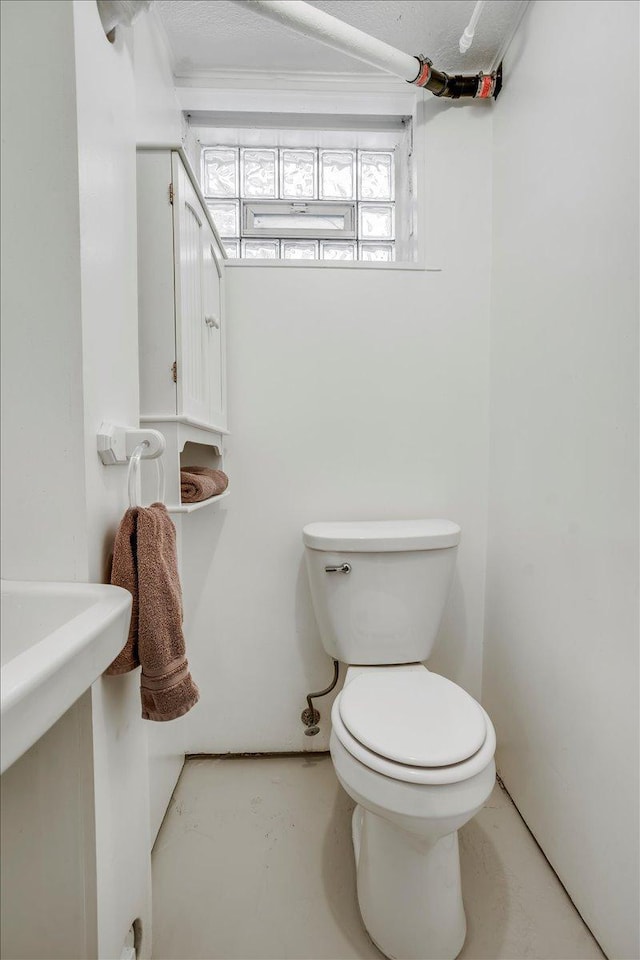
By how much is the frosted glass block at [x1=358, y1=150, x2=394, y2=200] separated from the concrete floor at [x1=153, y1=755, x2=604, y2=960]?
1948 millimetres

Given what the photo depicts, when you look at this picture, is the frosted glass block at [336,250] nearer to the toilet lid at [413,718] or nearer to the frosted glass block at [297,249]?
the frosted glass block at [297,249]

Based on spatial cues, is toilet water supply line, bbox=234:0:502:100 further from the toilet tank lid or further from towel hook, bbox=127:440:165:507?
the toilet tank lid

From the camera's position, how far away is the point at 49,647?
0.43 m

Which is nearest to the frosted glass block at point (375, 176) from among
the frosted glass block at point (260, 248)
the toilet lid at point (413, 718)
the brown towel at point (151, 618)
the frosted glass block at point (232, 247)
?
the frosted glass block at point (260, 248)

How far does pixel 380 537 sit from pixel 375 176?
1.30m

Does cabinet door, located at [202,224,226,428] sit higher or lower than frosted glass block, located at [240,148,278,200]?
lower

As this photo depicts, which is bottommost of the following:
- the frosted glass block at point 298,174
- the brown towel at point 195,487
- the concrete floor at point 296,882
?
the concrete floor at point 296,882

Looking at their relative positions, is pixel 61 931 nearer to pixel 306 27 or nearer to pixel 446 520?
pixel 446 520

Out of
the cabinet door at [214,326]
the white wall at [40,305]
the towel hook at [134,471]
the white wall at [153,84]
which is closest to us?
the white wall at [40,305]

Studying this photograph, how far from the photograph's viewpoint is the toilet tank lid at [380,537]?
1.17m

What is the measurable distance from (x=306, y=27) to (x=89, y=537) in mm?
1128

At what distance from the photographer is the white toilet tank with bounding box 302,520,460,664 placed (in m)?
1.18

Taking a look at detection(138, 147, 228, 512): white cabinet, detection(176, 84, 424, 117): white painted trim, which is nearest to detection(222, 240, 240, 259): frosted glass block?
detection(176, 84, 424, 117): white painted trim

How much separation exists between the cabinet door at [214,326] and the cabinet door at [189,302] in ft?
0.10
